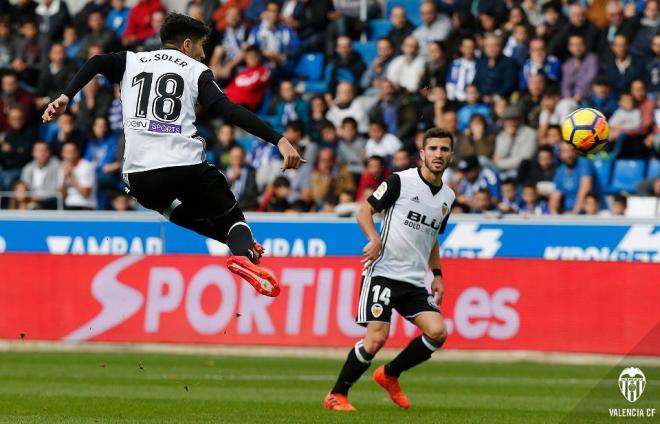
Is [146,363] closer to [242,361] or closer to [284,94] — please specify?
[242,361]

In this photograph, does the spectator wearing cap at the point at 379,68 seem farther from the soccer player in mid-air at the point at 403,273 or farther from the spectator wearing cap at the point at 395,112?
the soccer player in mid-air at the point at 403,273

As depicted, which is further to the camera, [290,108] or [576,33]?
[290,108]

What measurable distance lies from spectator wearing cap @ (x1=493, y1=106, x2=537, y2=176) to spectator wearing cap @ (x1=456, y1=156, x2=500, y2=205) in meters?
0.38

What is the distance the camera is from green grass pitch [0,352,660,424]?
10.7m

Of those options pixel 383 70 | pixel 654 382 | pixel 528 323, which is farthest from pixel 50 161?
pixel 654 382

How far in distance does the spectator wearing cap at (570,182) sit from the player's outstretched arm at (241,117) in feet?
32.1

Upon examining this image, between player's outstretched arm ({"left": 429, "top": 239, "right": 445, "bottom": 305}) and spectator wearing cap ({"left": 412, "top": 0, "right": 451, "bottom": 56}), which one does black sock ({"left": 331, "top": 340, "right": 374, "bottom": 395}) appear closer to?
player's outstretched arm ({"left": 429, "top": 239, "right": 445, "bottom": 305})

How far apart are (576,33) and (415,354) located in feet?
30.9

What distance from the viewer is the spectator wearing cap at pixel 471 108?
1960 cm

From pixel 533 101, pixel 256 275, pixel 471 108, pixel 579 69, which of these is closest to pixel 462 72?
pixel 471 108

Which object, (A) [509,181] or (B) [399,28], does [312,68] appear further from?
(A) [509,181]

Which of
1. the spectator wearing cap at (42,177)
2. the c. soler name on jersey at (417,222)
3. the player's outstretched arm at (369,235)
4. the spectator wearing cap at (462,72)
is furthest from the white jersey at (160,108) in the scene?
the spectator wearing cap at (42,177)

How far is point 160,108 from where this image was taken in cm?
902

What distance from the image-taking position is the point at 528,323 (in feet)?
52.7
